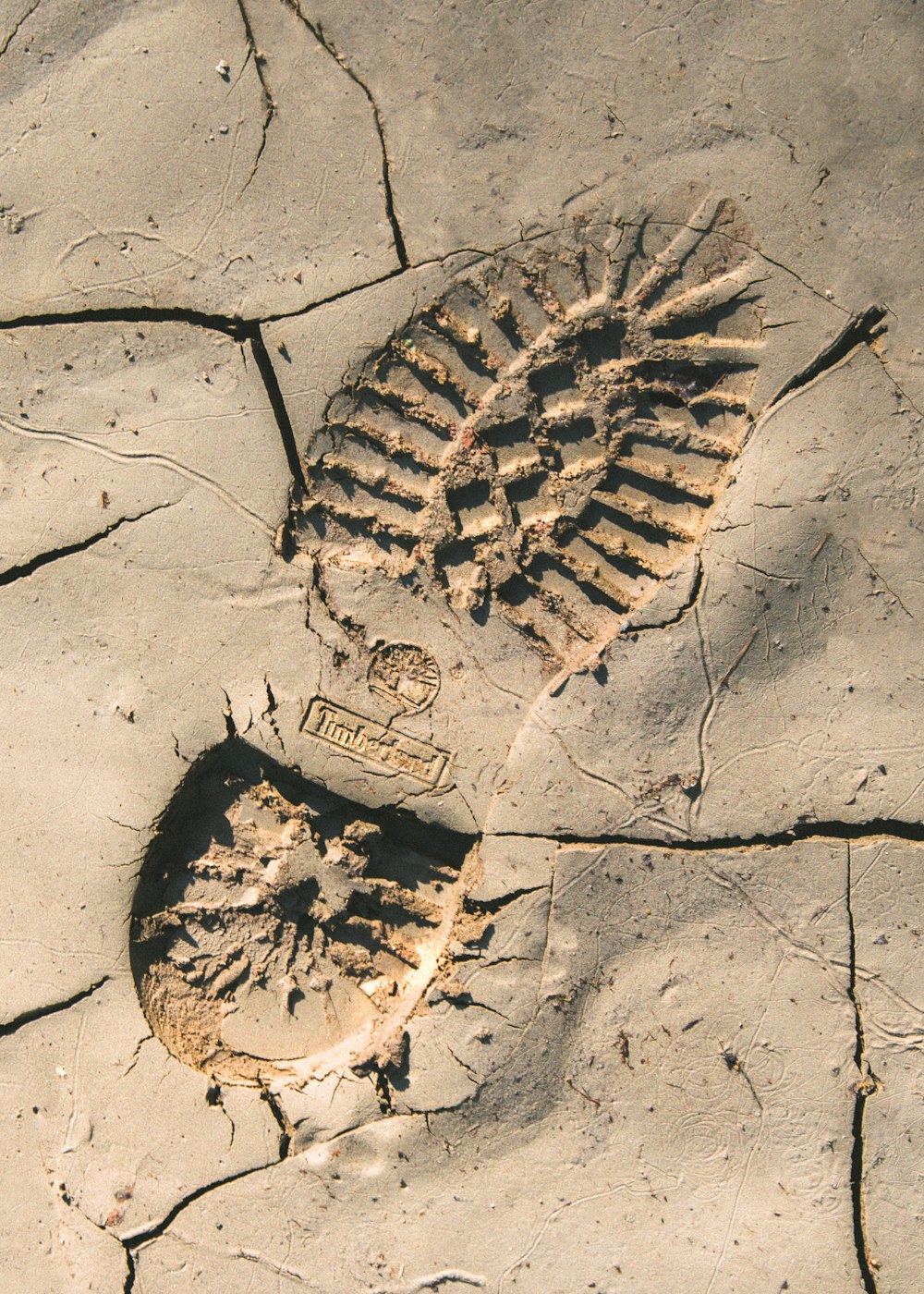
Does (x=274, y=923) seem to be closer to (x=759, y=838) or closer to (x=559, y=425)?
(x=759, y=838)

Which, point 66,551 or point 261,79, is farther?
point 66,551

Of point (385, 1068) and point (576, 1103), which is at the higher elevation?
point (385, 1068)

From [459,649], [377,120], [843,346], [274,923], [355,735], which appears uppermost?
[377,120]

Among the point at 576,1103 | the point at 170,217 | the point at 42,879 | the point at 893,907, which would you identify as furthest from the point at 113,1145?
the point at 170,217

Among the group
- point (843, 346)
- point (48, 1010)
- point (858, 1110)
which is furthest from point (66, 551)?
point (858, 1110)

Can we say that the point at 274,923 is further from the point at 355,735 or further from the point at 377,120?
the point at 377,120

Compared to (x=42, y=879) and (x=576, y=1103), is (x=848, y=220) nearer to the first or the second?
(x=576, y=1103)

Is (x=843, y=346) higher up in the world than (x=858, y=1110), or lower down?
higher up
